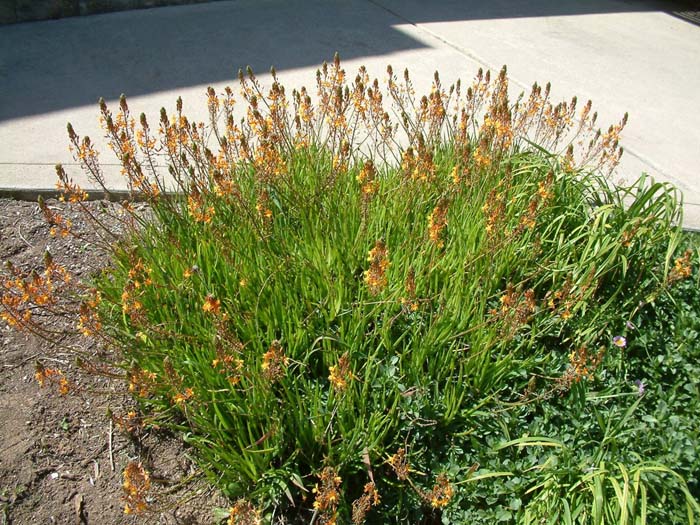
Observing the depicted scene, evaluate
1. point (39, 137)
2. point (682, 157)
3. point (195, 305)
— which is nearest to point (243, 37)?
point (39, 137)

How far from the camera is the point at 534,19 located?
8.05m

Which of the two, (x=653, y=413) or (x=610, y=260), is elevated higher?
(x=610, y=260)

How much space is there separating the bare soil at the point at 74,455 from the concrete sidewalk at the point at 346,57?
1.61m

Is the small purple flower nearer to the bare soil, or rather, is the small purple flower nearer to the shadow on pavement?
the bare soil

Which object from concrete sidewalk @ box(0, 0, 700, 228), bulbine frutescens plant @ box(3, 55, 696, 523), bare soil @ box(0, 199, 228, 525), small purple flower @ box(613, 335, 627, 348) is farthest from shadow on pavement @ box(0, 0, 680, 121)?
small purple flower @ box(613, 335, 627, 348)

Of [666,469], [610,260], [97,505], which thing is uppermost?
[610,260]

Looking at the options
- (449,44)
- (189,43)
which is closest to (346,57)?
(449,44)

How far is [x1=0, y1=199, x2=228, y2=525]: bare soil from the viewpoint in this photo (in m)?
2.41

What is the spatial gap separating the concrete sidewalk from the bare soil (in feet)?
5.27

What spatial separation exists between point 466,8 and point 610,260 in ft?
20.3

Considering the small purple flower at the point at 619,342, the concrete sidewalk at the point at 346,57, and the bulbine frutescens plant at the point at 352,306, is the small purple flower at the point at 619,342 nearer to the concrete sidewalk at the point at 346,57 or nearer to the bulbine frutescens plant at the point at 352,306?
the bulbine frutescens plant at the point at 352,306

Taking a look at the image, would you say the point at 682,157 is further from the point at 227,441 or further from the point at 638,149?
the point at 227,441

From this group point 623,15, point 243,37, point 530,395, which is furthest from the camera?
point 623,15

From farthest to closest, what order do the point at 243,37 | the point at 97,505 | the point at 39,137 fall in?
1. the point at 243,37
2. the point at 39,137
3. the point at 97,505
